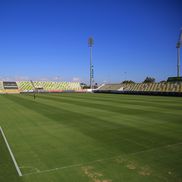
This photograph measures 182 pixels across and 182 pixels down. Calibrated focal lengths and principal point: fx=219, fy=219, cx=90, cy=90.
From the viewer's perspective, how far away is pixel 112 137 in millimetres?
11359

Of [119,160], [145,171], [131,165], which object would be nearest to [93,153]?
[119,160]

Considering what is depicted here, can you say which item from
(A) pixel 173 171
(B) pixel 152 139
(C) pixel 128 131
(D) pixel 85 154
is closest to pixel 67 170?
(D) pixel 85 154

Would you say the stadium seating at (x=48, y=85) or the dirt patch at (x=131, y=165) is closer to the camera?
the dirt patch at (x=131, y=165)

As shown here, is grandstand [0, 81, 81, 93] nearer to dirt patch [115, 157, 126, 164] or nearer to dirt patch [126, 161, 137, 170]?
dirt patch [115, 157, 126, 164]

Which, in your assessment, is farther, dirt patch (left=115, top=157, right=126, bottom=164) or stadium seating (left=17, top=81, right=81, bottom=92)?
stadium seating (left=17, top=81, right=81, bottom=92)

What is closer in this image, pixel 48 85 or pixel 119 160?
pixel 119 160

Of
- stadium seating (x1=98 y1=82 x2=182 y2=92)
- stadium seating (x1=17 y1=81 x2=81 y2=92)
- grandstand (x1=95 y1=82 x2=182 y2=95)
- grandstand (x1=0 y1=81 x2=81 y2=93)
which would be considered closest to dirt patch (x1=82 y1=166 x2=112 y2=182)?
grandstand (x1=95 y1=82 x2=182 y2=95)

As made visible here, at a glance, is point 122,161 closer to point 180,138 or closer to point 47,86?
point 180,138

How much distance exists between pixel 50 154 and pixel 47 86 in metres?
114

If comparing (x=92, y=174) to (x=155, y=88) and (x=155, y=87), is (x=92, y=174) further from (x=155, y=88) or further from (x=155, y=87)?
(x=155, y=87)

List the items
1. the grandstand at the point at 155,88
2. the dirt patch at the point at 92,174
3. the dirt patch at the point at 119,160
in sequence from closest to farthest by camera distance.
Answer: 1. the dirt patch at the point at 92,174
2. the dirt patch at the point at 119,160
3. the grandstand at the point at 155,88

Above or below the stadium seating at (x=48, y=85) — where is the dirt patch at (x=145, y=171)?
below

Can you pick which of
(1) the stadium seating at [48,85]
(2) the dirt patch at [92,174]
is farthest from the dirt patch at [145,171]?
(1) the stadium seating at [48,85]

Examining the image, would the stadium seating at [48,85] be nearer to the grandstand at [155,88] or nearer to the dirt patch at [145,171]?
the grandstand at [155,88]
